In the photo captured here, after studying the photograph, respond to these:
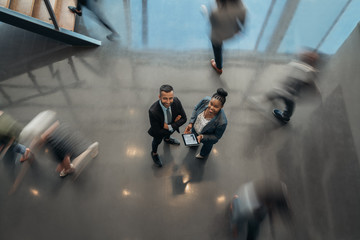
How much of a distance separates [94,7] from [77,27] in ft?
2.90

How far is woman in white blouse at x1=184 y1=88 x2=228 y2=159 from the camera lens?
2449mm

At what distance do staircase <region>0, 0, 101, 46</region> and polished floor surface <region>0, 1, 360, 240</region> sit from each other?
11.7 inches

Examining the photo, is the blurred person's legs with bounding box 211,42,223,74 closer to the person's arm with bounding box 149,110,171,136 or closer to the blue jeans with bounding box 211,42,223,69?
the blue jeans with bounding box 211,42,223,69

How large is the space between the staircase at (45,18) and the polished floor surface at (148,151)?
297mm

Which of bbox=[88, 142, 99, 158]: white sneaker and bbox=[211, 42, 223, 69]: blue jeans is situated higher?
bbox=[211, 42, 223, 69]: blue jeans

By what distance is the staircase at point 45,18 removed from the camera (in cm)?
376

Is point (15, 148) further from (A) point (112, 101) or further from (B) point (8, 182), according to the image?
(A) point (112, 101)

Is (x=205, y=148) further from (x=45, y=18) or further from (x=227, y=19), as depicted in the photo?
(x=45, y=18)

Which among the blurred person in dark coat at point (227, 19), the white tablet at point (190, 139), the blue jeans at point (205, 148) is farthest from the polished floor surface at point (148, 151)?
the blurred person in dark coat at point (227, 19)

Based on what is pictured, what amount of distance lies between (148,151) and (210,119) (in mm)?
1416

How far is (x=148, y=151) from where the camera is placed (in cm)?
361

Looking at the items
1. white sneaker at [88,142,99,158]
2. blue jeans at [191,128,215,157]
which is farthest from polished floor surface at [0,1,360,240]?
blue jeans at [191,128,215,157]

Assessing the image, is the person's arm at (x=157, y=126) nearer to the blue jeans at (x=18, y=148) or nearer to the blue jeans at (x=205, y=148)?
the blue jeans at (x=205, y=148)

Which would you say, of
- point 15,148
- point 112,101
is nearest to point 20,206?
point 15,148
